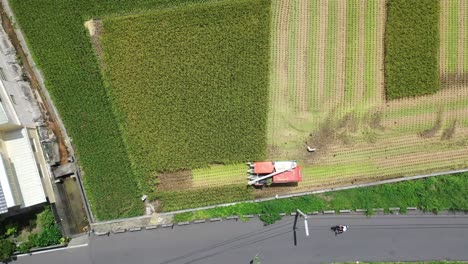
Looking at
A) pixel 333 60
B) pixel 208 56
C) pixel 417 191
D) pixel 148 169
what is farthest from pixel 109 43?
pixel 417 191

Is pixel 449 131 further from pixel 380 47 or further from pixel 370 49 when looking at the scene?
pixel 370 49

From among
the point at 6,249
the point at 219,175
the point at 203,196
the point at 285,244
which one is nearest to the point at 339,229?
the point at 285,244

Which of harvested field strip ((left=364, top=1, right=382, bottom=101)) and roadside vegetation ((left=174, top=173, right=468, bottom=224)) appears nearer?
roadside vegetation ((left=174, top=173, right=468, bottom=224))

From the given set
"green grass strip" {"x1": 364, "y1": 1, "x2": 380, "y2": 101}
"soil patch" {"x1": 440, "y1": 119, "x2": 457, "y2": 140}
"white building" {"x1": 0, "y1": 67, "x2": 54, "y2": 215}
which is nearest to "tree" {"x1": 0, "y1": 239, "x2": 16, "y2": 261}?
"white building" {"x1": 0, "y1": 67, "x2": 54, "y2": 215}

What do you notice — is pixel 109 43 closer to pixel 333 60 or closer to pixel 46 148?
pixel 46 148

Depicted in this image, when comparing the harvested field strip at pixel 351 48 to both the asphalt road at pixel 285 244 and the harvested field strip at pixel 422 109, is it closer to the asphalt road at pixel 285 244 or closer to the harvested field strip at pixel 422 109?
the harvested field strip at pixel 422 109

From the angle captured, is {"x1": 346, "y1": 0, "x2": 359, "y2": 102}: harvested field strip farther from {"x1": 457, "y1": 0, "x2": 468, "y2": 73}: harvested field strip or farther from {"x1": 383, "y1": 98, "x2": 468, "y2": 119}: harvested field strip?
{"x1": 457, "y1": 0, "x2": 468, "y2": 73}: harvested field strip
